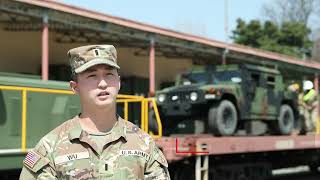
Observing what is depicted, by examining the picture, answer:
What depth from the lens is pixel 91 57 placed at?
269 centimetres

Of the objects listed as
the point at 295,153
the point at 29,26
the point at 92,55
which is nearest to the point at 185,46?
the point at 29,26

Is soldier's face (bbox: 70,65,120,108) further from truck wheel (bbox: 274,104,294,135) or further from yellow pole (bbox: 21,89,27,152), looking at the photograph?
truck wheel (bbox: 274,104,294,135)

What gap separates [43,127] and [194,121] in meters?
4.16

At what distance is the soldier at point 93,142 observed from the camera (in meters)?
2.67

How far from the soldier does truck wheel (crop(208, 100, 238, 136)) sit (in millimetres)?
8707

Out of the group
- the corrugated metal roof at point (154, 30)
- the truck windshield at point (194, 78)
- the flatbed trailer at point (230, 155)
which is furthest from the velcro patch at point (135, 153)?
the corrugated metal roof at point (154, 30)

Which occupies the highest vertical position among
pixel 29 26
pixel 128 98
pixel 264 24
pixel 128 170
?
pixel 264 24

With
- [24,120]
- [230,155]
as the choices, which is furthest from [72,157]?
[230,155]

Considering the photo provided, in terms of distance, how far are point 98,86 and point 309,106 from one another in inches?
494

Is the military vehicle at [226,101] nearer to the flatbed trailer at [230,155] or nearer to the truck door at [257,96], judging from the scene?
the truck door at [257,96]

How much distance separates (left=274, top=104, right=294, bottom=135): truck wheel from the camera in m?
13.6

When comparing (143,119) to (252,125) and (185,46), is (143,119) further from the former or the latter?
(185,46)

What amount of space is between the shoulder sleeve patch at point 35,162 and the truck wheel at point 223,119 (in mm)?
8871

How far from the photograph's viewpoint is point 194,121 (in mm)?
11867
